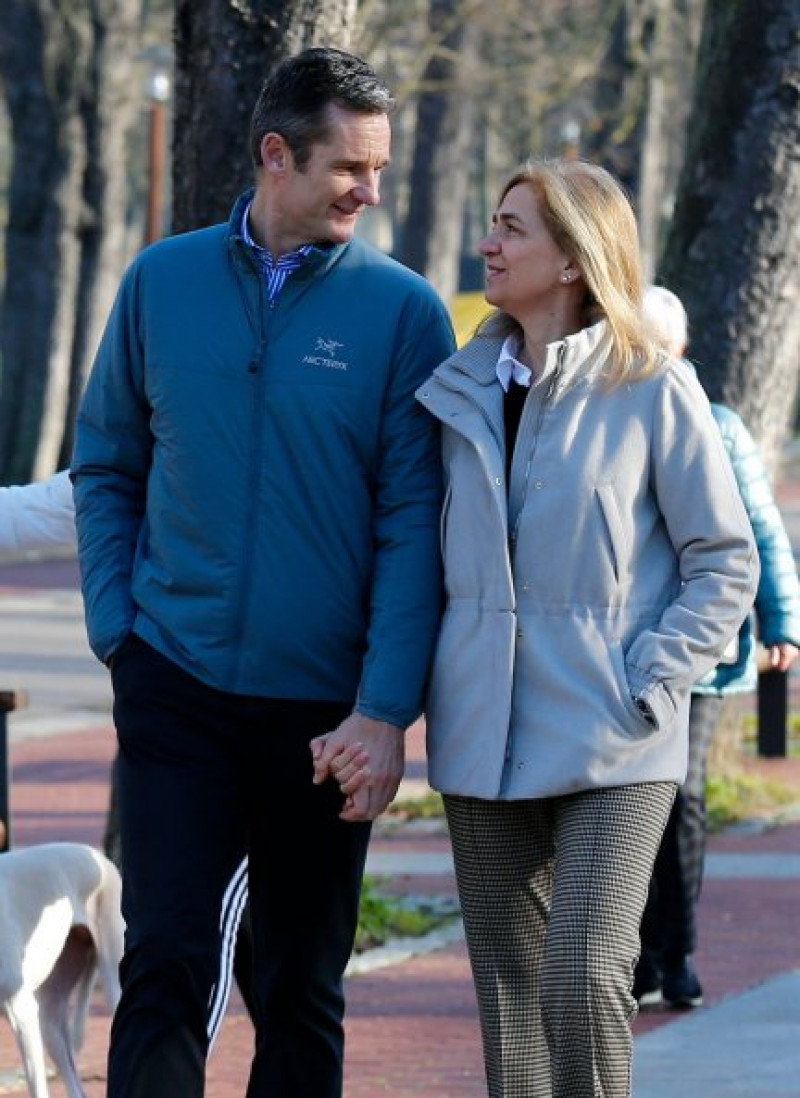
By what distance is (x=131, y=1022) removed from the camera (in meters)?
4.23

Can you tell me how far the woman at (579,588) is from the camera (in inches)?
168

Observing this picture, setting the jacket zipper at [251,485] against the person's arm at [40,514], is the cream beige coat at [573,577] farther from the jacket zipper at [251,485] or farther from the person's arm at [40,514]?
the person's arm at [40,514]

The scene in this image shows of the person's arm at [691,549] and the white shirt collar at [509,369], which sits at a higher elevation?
the white shirt collar at [509,369]

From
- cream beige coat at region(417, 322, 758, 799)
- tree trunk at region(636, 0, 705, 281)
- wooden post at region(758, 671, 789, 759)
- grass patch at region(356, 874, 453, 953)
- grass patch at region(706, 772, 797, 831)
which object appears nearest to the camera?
cream beige coat at region(417, 322, 758, 799)

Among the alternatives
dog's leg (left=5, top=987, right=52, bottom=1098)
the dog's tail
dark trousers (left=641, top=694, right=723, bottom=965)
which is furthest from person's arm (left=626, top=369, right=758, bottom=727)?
dark trousers (left=641, top=694, right=723, bottom=965)

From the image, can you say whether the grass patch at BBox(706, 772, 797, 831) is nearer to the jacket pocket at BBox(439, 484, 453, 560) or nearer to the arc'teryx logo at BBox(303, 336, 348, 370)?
the jacket pocket at BBox(439, 484, 453, 560)

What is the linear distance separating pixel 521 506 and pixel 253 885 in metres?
0.81

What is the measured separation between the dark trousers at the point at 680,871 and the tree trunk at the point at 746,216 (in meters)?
3.86

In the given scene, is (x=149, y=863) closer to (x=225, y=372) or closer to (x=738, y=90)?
(x=225, y=372)

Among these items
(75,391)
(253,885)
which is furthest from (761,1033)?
(75,391)

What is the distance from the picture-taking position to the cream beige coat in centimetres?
428

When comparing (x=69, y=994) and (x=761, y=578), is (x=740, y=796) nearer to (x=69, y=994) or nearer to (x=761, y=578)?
(x=761, y=578)

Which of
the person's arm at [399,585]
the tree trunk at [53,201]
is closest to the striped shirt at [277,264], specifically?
the person's arm at [399,585]

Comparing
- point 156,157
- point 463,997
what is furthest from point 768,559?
point 156,157
